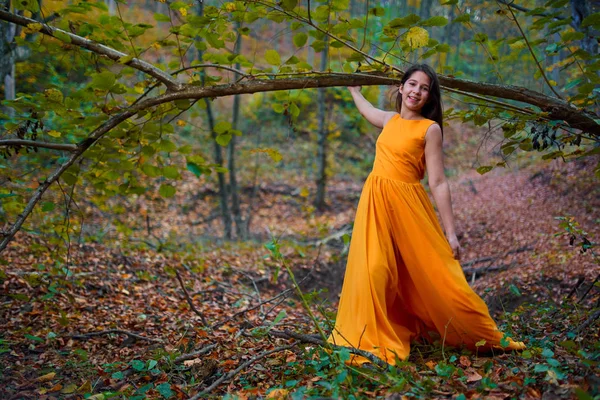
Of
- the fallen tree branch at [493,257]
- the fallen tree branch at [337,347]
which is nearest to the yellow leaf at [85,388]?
the fallen tree branch at [337,347]

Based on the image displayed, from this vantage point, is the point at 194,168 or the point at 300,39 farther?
the point at 194,168

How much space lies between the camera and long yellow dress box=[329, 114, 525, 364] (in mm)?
2730

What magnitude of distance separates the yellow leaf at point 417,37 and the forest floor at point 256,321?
4.75 ft

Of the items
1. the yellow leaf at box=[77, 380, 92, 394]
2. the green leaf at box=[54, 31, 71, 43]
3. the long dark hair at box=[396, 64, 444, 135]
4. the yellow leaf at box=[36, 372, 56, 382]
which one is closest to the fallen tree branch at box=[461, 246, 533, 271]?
the long dark hair at box=[396, 64, 444, 135]

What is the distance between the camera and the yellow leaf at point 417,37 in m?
2.62

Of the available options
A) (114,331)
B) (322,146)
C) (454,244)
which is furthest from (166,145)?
(322,146)

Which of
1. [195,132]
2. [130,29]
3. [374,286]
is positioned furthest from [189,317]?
[195,132]

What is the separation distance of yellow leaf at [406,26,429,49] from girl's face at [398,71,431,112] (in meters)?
0.26

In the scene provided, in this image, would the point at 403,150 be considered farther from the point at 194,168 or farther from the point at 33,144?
the point at 33,144

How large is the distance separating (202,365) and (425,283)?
151cm

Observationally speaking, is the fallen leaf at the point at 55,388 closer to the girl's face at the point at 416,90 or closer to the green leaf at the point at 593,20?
the girl's face at the point at 416,90

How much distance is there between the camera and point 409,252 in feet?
9.42

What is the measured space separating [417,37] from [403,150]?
0.70m

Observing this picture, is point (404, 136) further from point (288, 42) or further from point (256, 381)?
point (288, 42)
